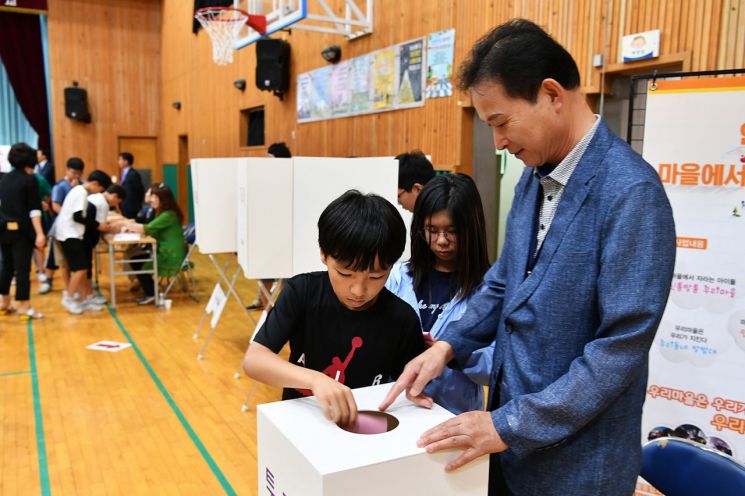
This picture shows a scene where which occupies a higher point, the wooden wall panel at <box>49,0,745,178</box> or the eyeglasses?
the wooden wall panel at <box>49,0,745,178</box>

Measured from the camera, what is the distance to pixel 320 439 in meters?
0.88

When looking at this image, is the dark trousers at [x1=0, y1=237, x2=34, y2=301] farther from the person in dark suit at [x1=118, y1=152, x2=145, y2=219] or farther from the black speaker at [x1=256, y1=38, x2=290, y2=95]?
the black speaker at [x1=256, y1=38, x2=290, y2=95]

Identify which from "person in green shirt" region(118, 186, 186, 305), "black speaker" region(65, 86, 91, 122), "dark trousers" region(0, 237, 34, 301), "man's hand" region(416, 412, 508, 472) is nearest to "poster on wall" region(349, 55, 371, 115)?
"person in green shirt" region(118, 186, 186, 305)

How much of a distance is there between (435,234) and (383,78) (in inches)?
177

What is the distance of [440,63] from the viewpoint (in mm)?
5047

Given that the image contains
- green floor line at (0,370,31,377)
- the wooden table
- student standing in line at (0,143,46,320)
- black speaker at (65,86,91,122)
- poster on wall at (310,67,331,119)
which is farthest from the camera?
black speaker at (65,86,91,122)

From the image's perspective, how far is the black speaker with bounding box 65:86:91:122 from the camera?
1246cm

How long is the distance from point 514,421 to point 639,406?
0.22 meters

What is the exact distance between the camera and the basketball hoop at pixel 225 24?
21.3 ft

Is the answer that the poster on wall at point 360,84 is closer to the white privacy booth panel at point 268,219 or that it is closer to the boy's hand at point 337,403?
the white privacy booth panel at point 268,219

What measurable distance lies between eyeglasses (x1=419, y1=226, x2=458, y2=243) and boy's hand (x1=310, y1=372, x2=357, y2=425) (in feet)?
2.43

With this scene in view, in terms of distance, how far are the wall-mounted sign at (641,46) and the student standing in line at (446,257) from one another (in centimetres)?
231

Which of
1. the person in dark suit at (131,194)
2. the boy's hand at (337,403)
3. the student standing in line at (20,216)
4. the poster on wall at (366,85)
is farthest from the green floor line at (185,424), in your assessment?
the poster on wall at (366,85)

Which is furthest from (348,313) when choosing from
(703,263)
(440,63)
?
(440,63)
